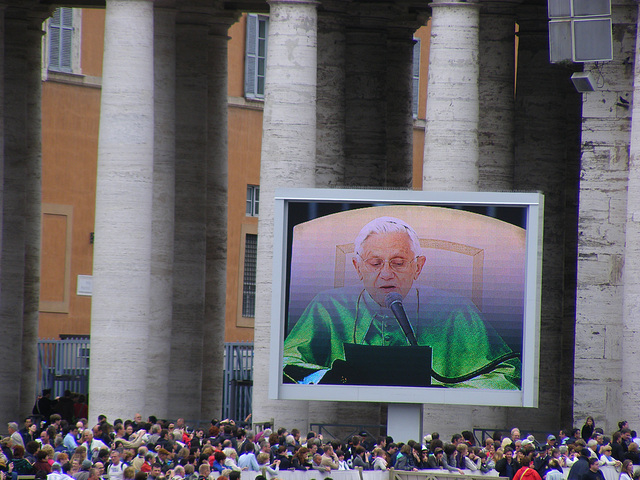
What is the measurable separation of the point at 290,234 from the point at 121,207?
19.3ft

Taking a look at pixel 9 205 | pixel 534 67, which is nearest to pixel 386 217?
pixel 534 67

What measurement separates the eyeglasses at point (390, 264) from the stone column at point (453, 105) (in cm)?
400

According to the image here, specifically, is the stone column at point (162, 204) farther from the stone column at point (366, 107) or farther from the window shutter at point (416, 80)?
the window shutter at point (416, 80)

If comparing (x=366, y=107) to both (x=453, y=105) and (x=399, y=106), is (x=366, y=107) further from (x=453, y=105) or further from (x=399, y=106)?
(x=453, y=105)

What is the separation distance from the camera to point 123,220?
1577 inches

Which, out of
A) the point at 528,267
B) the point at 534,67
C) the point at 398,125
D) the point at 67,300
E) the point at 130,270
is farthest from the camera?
the point at 67,300

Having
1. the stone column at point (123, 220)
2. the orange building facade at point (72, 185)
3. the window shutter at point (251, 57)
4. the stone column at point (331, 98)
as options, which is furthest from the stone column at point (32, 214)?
the window shutter at point (251, 57)

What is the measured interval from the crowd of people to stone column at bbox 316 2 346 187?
503 inches

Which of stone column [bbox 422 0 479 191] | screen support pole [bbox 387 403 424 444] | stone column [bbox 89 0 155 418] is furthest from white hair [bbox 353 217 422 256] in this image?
stone column [bbox 89 0 155 418]

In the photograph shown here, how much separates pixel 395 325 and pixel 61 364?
23821 millimetres

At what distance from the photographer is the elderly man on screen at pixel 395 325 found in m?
36.0

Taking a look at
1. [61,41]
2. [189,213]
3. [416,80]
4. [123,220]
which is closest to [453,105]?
[123,220]

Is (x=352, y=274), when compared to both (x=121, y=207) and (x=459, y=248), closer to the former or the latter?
(x=459, y=248)

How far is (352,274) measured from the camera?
36.4 metres
